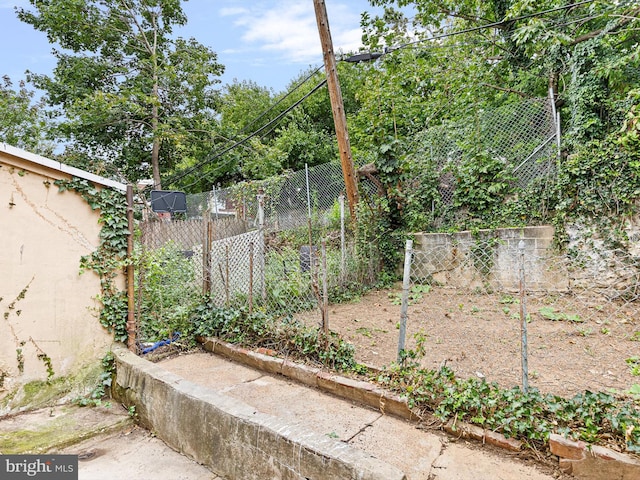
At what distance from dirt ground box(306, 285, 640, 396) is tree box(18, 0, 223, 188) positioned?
450 inches

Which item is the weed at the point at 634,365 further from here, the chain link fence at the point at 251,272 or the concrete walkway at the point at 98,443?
the concrete walkway at the point at 98,443

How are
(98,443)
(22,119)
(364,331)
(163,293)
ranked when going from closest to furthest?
(98,443) < (364,331) < (163,293) < (22,119)

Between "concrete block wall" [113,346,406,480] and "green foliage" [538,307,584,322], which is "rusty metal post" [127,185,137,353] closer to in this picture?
"concrete block wall" [113,346,406,480]

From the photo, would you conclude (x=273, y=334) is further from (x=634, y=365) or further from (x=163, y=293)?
(x=634, y=365)

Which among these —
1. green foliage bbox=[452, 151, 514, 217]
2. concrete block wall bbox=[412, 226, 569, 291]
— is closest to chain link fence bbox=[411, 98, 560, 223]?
green foliage bbox=[452, 151, 514, 217]

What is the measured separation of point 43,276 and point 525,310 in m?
4.05

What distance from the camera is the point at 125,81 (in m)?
13.0

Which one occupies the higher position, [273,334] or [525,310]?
[525,310]

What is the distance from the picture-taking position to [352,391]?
8.97ft

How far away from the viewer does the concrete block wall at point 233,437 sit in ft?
4.97

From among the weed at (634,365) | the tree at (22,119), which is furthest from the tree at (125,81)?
the weed at (634,365)

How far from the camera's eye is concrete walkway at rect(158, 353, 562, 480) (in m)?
1.89

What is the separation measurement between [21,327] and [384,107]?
7684 millimetres

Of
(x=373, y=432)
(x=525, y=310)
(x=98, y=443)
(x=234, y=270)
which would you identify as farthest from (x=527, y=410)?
(x=234, y=270)
